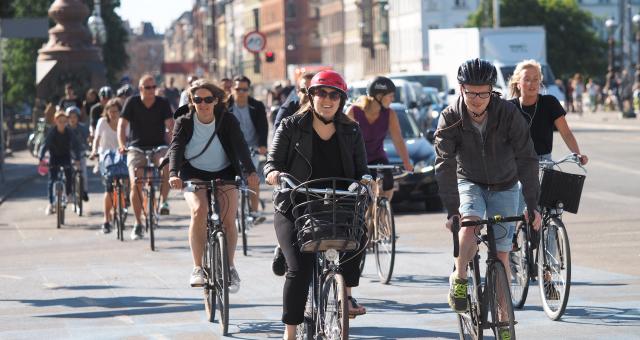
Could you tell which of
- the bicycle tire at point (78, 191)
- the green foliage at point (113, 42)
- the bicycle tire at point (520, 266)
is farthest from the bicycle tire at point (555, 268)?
the green foliage at point (113, 42)

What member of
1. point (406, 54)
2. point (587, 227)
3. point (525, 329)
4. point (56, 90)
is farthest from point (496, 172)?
point (406, 54)

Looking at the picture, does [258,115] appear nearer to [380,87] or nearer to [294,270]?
[380,87]

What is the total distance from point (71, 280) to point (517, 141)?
700 cm

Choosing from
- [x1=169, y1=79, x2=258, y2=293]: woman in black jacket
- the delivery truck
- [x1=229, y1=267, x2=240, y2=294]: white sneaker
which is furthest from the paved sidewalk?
[x1=229, y1=267, x2=240, y2=294]: white sneaker

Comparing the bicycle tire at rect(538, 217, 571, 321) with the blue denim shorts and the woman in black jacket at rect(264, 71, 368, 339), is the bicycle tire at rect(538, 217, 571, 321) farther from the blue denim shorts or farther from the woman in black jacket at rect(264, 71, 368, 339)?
the woman in black jacket at rect(264, 71, 368, 339)

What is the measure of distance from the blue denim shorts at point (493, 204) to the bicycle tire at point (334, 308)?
31.7 inches

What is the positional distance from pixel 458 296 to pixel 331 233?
74 cm

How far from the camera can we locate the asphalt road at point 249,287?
36.1 feet

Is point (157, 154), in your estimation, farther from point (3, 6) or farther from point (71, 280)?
point (3, 6)

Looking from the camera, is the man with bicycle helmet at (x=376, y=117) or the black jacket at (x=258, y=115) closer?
the man with bicycle helmet at (x=376, y=117)

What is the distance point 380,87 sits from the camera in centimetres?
1438

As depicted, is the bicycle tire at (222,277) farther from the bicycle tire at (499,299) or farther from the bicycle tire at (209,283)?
the bicycle tire at (499,299)

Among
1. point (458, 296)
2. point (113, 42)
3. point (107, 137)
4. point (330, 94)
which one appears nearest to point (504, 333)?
point (458, 296)

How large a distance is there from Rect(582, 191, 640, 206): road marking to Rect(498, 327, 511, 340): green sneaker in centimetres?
1388
